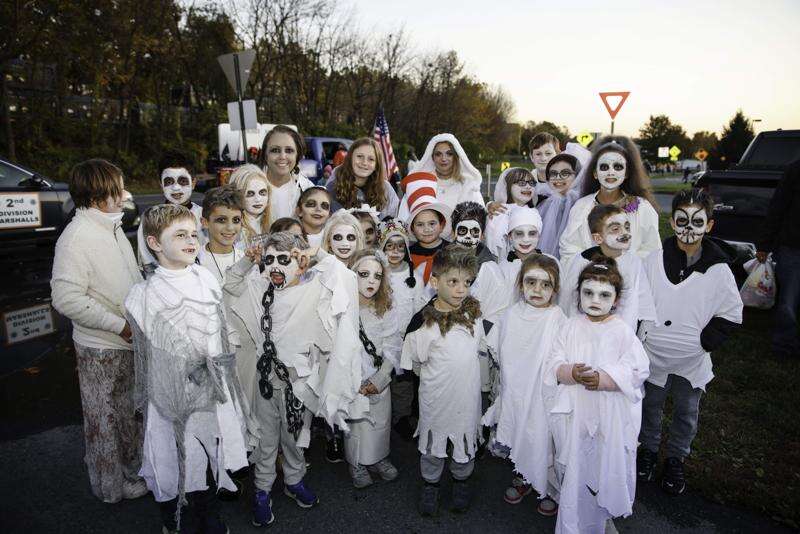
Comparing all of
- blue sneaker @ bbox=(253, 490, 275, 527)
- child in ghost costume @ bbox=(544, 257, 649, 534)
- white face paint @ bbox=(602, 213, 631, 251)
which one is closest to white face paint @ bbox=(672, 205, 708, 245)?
white face paint @ bbox=(602, 213, 631, 251)

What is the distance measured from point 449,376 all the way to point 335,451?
4.00ft

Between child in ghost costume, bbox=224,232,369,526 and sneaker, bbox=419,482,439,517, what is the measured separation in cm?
66

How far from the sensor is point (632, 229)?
3.45m

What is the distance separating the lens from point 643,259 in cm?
337

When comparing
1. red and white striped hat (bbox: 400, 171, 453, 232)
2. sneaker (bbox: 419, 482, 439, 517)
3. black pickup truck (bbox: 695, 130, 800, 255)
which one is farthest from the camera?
black pickup truck (bbox: 695, 130, 800, 255)

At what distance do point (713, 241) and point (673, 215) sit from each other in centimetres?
34

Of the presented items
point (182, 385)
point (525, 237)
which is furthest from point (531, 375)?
point (182, 385)

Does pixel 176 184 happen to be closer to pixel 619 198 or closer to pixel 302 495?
pixel 302 495

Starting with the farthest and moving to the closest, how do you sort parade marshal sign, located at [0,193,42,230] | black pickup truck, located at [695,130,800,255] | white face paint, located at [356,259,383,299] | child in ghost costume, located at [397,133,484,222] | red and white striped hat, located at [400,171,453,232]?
parade marshal sign, located at [0,193,42,230]
black pickup truck, located at [695,130,800,255]
child in ghost costume, located at [397,133,484,222]
red and white striped hat, located at [400,171,453,232]
white face paint, located at [356,259,383,299]

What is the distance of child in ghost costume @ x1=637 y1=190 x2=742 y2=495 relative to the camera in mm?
3119

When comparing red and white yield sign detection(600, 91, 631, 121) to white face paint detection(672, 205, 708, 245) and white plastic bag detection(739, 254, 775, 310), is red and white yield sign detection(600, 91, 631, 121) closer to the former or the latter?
white plastic bag detection(739, 254, 775, 310)

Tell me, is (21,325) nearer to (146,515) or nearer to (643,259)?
(146,515)

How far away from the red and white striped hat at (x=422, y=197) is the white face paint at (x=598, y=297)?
1523 millimetres

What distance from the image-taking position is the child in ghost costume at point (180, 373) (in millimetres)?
2561
